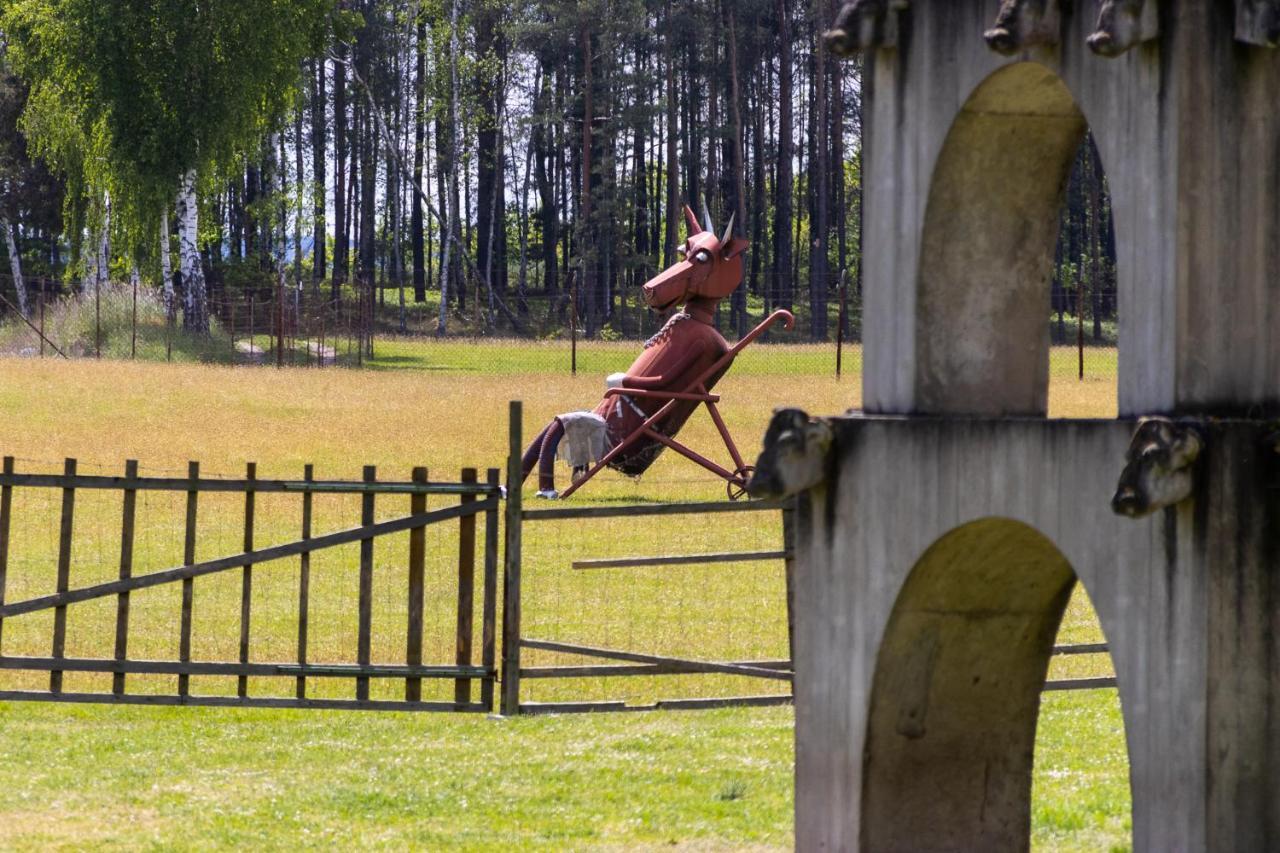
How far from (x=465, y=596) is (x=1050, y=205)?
554cm

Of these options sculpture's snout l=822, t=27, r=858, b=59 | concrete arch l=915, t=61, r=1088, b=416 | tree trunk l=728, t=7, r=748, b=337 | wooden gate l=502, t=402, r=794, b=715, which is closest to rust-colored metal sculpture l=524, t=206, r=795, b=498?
wooden gate l=502, t=402, r=794, b=715

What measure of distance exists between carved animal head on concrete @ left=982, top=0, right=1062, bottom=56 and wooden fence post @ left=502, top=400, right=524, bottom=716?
18.4 ft

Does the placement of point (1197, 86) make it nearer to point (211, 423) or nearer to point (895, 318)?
point (895, 318)

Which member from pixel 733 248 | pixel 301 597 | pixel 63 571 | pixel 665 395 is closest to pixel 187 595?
pixel 301 597

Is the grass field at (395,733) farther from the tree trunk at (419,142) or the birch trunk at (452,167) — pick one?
the tree trunk at (419,142)

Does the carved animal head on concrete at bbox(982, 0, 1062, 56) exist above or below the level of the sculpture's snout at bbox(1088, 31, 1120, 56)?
above

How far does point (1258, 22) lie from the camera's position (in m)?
4.94

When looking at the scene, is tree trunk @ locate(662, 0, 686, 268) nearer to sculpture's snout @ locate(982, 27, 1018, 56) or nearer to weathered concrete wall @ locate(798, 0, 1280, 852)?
weathered concrete wall @ locate(798, 0, 1280, 852)

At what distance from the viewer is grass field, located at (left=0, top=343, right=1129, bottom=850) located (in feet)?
25.8

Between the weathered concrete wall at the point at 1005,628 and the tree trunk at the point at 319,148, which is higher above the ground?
the tree trunk at the point at 319,148

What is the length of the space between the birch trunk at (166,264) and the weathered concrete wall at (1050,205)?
117 ft

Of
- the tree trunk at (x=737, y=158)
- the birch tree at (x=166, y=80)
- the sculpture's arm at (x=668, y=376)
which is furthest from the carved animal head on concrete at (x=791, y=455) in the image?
the tree trunk at (x=737, y=158)

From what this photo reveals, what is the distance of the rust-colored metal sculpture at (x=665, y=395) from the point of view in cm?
2041

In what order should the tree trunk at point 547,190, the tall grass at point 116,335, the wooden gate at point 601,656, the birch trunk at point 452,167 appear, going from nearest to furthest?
the wooden gate at point 601,656 → the tall grass at point 116,335 → the birch trunk at point 452,167 → the tree trunk at point 547,190
